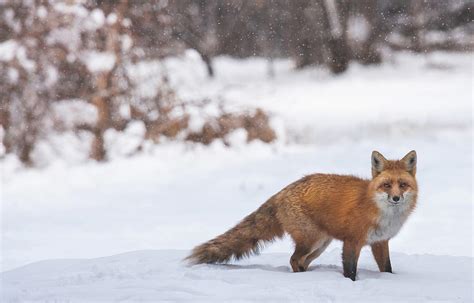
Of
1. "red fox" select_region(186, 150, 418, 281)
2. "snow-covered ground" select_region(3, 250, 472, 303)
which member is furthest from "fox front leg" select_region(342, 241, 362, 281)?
"snow-covered ground" select_region(3, 250, 472, 303)

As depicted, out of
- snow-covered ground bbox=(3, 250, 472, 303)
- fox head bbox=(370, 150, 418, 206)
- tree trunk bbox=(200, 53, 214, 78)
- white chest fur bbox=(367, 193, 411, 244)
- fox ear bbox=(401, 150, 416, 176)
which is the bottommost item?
snow-covered ground bbox=(3, 250, 472, 303)

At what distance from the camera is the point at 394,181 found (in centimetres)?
607

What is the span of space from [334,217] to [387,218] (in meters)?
0.47

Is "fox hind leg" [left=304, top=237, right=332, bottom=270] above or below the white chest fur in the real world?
below

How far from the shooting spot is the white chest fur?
20.1 ft

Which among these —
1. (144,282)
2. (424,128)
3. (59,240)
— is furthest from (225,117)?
(144,282)

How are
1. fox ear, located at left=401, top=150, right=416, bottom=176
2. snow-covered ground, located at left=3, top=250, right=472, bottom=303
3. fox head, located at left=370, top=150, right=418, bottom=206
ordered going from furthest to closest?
fox ear, located at left=401, top=150, right=416, bottom=176 → fox head, located at left=370, top=150, right=418, bottom=206 → snow-covered ground, located at left=3, top=250, right=472, bottom=303

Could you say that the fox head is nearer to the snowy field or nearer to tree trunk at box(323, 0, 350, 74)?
the snowy field

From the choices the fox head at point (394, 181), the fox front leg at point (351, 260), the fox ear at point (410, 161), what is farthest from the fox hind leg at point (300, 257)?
the fox ear at point (410, 161)

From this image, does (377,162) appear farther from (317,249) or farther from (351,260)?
(317,249)

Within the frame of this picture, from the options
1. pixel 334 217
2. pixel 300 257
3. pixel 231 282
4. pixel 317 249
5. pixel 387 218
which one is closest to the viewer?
pixel 231 282

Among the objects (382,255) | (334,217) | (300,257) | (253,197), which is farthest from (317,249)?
(253,197)

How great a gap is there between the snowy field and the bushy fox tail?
151 millimetres

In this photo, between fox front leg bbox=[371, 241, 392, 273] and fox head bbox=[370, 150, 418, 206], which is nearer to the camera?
fox head bbox=[370, 150, 418, 206]
